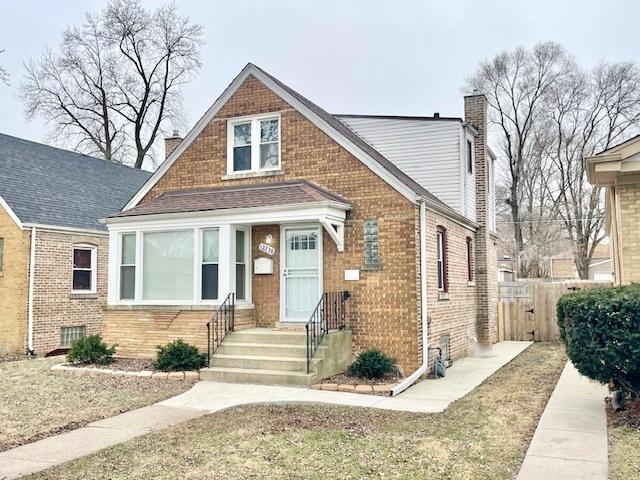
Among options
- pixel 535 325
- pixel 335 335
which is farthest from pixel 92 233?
pixel 535 325

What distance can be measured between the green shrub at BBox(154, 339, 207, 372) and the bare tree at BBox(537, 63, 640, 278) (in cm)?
2961

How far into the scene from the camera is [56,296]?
16.9 meters

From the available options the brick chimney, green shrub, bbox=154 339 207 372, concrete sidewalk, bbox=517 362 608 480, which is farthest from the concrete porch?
the brick chimney

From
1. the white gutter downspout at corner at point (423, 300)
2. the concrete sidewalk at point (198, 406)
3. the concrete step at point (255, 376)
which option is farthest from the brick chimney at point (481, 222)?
the concrete step at point (255, 376)

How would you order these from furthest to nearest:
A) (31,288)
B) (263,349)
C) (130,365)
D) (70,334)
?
(70,334), (31,288), (130,365), (263,349)

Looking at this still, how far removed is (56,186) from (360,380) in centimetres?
1323

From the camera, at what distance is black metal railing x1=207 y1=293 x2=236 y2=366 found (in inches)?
461

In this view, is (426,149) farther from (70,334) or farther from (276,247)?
(70,334)

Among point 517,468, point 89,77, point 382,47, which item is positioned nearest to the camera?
point 517,468

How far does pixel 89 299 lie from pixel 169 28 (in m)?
27.2

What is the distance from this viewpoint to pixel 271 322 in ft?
41.3

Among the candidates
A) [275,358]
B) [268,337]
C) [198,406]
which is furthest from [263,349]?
[198,406]

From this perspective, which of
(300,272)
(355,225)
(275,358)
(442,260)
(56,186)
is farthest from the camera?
(56,186)

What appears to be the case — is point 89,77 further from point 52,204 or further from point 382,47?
point 52,204
